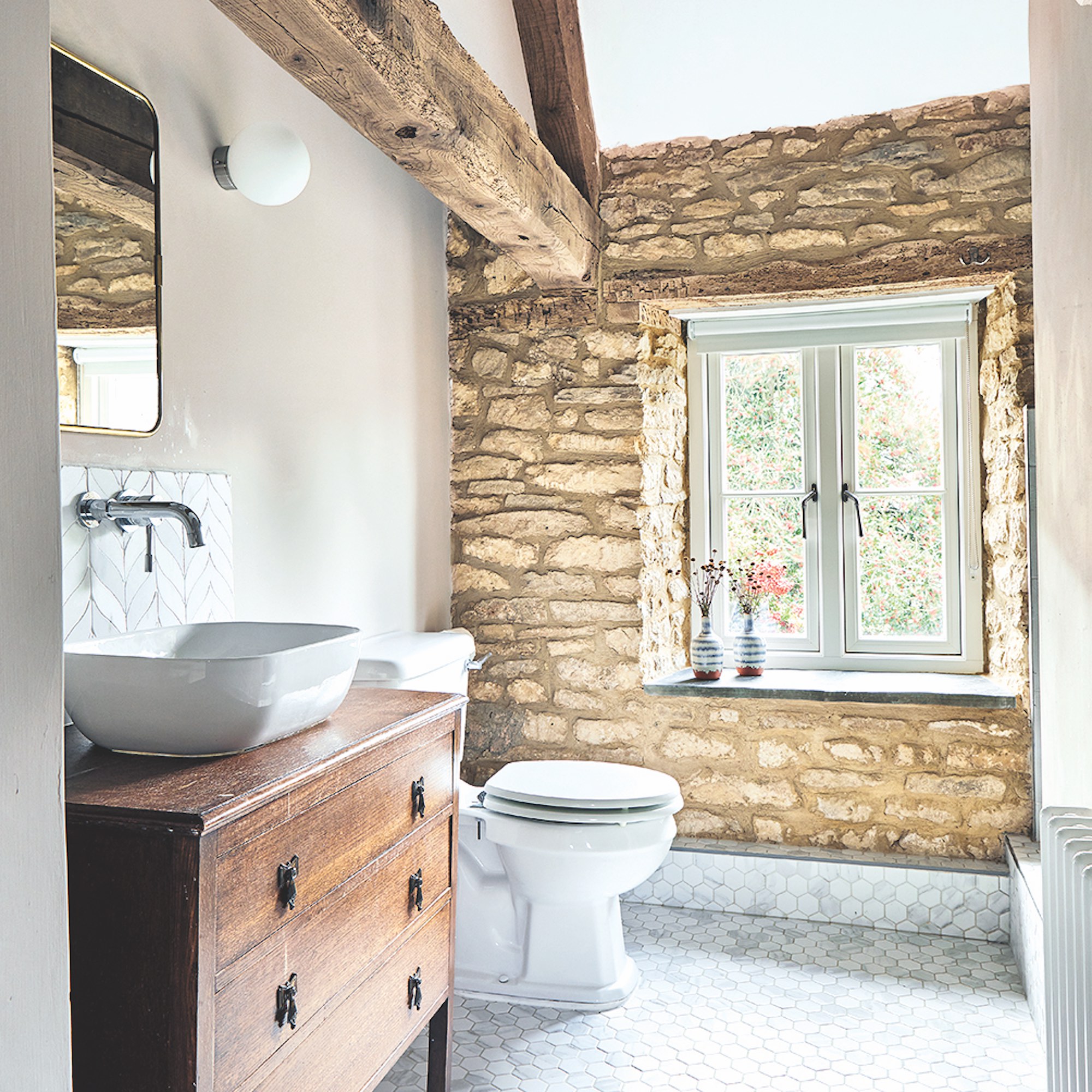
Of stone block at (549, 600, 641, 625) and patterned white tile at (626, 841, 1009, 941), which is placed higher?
stone block at (549, 600, 641, 625)

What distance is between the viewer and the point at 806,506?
3.44m

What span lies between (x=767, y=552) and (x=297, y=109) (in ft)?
6.82

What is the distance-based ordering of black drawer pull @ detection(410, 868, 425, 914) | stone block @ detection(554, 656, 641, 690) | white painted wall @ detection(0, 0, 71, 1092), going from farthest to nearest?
stone block @ detection(554, 656, 641, 690) < black drawer pull @ detection(410, 868, 425, 914) < white painted wall @ detection(0, 0, 71, 1092)

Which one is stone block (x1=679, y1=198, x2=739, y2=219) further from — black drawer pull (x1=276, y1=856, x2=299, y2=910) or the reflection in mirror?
black drawer pull (x1=276, y1=856, x2=299, y2=910)

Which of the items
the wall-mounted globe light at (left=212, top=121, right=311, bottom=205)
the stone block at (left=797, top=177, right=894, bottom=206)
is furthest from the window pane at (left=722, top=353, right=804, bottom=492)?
the wall-mounted globe light at (left=212, top=121, right=311, bottom=205)

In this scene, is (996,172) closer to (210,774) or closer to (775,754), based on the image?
(775,754)

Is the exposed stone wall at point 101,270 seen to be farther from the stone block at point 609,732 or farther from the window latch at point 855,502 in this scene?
the window latch at point 855,502

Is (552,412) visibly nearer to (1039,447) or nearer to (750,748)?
(750,748)

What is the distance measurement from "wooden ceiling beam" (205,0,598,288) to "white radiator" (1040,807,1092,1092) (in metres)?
1.61

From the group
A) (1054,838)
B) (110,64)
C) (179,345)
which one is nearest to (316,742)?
(179,345)

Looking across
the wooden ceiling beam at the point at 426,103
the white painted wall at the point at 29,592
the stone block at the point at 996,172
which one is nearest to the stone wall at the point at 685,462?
the stone block at the point at 996,172

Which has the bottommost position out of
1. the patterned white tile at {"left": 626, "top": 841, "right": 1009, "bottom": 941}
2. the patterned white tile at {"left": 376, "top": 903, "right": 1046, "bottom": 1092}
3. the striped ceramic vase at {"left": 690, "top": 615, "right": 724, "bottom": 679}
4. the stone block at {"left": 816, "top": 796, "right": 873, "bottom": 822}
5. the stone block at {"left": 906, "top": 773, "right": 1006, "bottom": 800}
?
the patterned white tile at {"left": 376, "top": 903, "right": 1046, "bottom": 1092}

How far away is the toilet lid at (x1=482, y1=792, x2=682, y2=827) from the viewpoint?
2422mm

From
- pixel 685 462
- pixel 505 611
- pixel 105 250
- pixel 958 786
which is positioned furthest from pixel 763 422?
pixel 105 250
